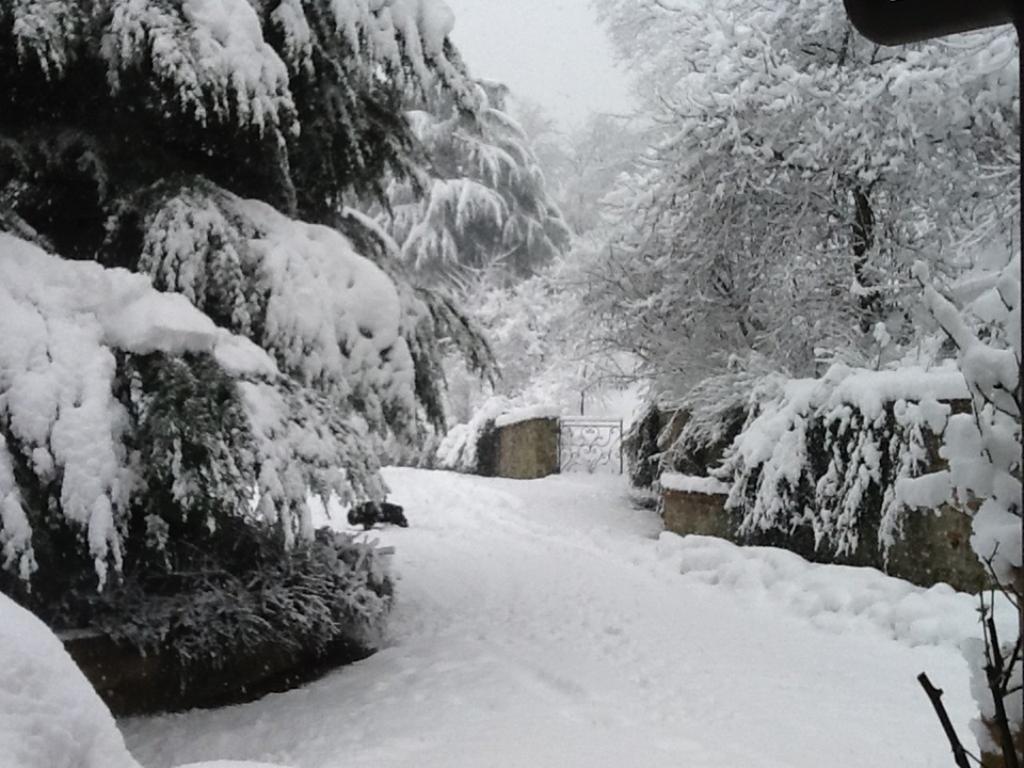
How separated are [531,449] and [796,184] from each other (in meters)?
5.81

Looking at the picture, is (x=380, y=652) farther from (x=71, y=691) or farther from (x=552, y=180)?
(x=552, y=180)

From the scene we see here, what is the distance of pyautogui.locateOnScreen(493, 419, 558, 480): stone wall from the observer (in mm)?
11367

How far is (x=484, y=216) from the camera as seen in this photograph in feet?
48.3

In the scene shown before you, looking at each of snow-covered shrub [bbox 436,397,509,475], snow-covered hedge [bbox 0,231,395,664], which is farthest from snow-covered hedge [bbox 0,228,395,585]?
snow-covered shrub [bbox 436,397,509,475]

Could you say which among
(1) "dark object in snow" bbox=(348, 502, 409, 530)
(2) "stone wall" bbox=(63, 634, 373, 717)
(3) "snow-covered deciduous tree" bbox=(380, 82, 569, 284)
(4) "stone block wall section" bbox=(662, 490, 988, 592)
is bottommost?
(2) "stone wall" bbox=(63, 634, 373, 717)

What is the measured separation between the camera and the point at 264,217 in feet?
12.1

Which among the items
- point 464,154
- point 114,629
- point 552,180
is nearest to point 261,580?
point 114,629

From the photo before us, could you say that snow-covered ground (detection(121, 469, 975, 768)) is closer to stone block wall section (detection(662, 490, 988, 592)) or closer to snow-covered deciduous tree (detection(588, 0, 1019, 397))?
stone block wall section (detection(662, 490, 988, 592))

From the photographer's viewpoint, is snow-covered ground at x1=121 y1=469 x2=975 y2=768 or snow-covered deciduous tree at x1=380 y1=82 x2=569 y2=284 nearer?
snow-covered ground at x1=121 y1=469 x2=975 y2=768

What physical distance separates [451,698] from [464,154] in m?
12.2

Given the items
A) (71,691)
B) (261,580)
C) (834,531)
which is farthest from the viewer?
(834,531)

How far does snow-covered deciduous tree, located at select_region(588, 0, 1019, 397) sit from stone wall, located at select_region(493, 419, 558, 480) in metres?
3.98

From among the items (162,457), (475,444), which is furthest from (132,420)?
(475,444)

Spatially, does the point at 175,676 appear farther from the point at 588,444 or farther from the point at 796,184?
the point at 588,444
